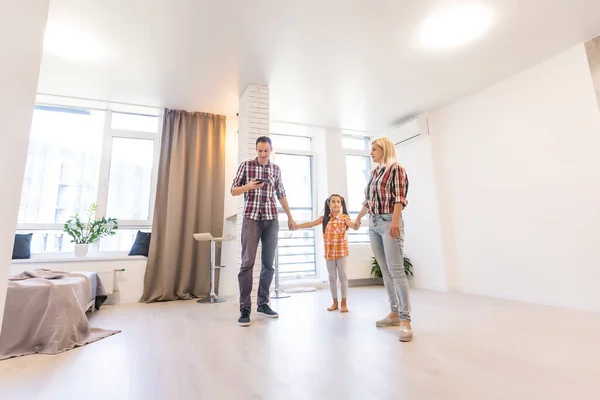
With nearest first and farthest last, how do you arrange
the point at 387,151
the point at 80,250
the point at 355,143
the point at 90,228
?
1. the point at 387,151
2. the point at 80,250
3. the point at 90,228
4. the point at 355,143

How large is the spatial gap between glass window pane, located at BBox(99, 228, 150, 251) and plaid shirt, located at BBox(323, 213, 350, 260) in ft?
8.14

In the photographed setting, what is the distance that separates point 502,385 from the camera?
1.12 meters

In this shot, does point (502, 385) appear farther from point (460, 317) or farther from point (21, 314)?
point (21, 314)

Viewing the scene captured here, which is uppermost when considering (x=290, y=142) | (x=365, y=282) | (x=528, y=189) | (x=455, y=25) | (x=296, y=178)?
(x=455, y=25)

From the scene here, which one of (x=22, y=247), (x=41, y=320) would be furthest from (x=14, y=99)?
(x=22, y=247)

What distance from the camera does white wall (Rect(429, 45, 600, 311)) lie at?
2.70 meters

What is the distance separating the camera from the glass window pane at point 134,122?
13.4 ft

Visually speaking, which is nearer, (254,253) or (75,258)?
(254,253)

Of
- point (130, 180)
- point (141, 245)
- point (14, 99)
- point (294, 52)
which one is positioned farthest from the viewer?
point (130, 180)

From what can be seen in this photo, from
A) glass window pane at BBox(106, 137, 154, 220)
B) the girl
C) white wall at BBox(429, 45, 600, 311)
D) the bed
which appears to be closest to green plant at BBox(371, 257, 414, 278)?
white wall at BBox(429, 45, 600, 311)

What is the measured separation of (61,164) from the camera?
12.3 feet

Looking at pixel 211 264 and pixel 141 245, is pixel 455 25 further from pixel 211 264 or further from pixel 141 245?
pixel 141 245

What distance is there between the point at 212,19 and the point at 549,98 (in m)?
3.17

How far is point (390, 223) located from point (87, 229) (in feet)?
11.2
